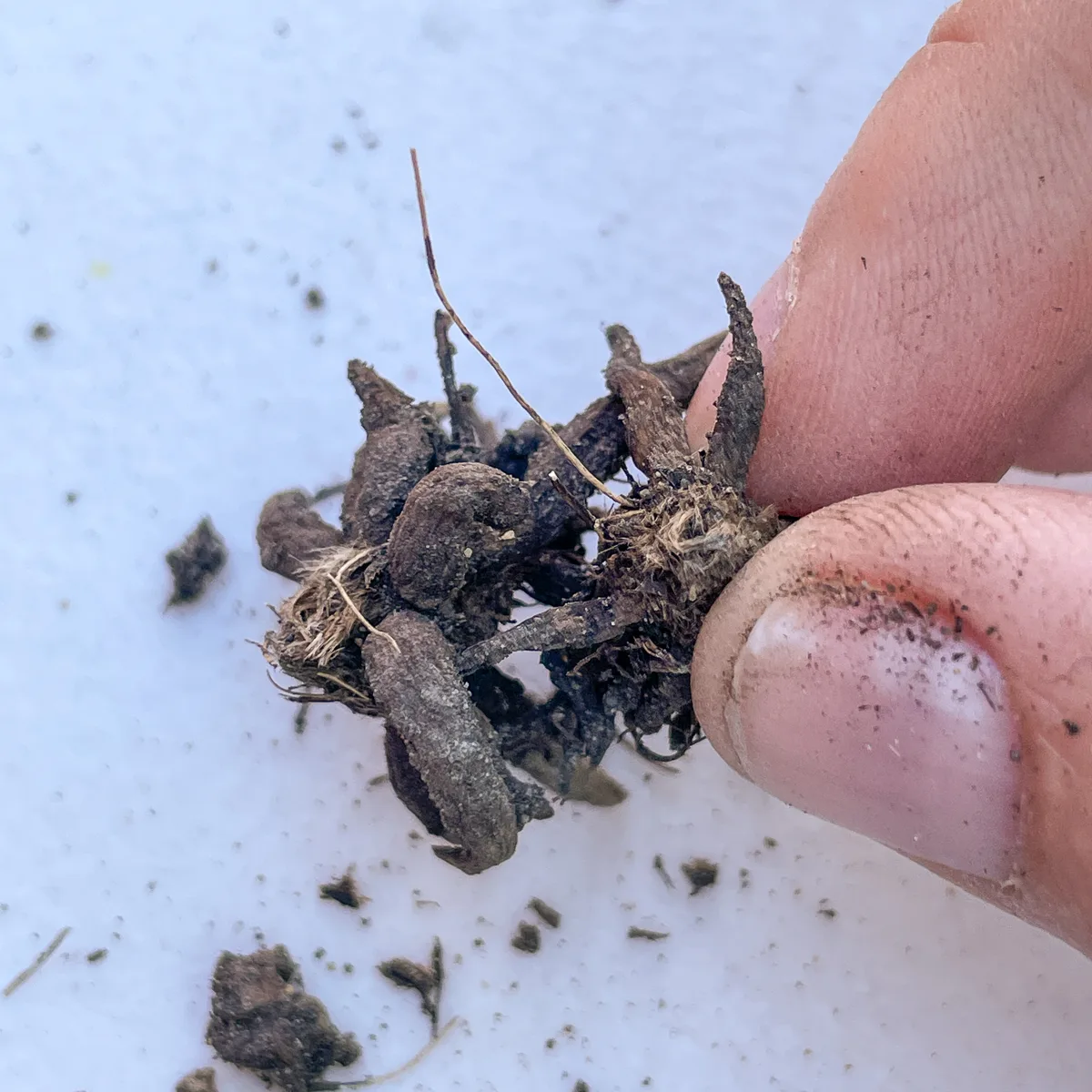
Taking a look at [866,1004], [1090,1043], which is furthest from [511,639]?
[1090,1043]

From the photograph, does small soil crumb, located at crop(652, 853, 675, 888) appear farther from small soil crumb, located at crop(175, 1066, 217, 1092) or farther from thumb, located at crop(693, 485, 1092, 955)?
small soil crumb, located at crop(175, 1066, 217, 1092)

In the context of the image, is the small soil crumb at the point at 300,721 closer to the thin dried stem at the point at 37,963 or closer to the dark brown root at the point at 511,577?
the dark brown root at the point at 511,577

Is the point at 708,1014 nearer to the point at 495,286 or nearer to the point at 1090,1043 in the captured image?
the point at 1090,1043

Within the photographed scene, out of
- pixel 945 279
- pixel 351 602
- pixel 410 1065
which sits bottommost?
pixel 410 1065

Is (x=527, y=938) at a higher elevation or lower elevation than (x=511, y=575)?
lower

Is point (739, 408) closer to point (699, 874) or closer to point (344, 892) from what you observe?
point (699, 874)

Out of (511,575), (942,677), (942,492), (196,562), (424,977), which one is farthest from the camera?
(196,562)

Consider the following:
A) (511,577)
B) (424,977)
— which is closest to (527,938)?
(424,977)
